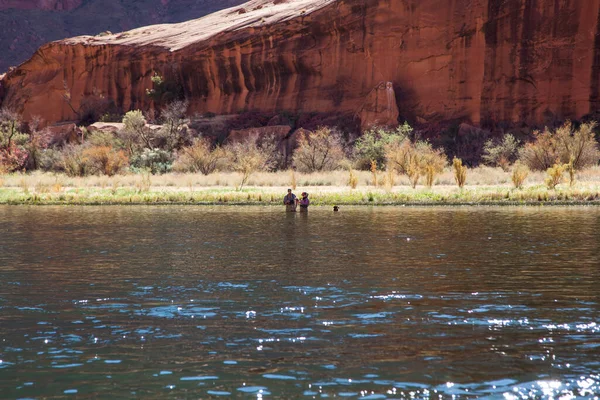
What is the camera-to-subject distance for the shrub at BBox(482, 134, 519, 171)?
47.8 metres

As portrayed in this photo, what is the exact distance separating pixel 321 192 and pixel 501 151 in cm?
1978

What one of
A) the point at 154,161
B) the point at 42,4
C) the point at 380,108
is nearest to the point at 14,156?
the point at 154,161

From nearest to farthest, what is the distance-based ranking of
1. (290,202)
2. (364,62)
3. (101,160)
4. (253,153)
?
1. (290,202)
2. (253,153)
3. (101,160)
4. (364,62)

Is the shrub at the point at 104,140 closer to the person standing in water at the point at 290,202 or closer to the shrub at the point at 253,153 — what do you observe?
the shrub at the point at 253,153

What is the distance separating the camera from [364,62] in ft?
192

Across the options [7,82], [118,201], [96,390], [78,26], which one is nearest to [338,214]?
[118,201]

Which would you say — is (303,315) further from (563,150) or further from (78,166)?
(78,166)

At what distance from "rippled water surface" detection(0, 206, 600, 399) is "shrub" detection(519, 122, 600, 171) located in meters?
24.8

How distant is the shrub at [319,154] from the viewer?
49719 mm

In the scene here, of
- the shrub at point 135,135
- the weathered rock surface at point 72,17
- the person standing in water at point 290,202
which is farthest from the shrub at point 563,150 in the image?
the weathered rock surface at point 72,17

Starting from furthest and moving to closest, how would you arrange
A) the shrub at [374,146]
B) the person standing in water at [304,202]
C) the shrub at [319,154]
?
the shrub at [374,146] → the shrub at [319,154] → the person standing in water at [304,202]

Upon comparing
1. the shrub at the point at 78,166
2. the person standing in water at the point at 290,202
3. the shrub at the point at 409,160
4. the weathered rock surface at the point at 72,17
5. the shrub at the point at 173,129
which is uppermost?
the weathered rock surface at the point at 72,17

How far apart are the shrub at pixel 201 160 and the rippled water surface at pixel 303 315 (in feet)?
96.4

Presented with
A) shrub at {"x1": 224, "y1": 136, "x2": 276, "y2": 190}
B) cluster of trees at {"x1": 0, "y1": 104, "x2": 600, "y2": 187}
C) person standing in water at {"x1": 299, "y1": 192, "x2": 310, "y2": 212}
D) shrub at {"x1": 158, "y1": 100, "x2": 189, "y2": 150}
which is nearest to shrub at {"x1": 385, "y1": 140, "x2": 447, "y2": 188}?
cluster of trees at {"x1": 0, "y1": 104, "x2": 600, "y2": 187}
